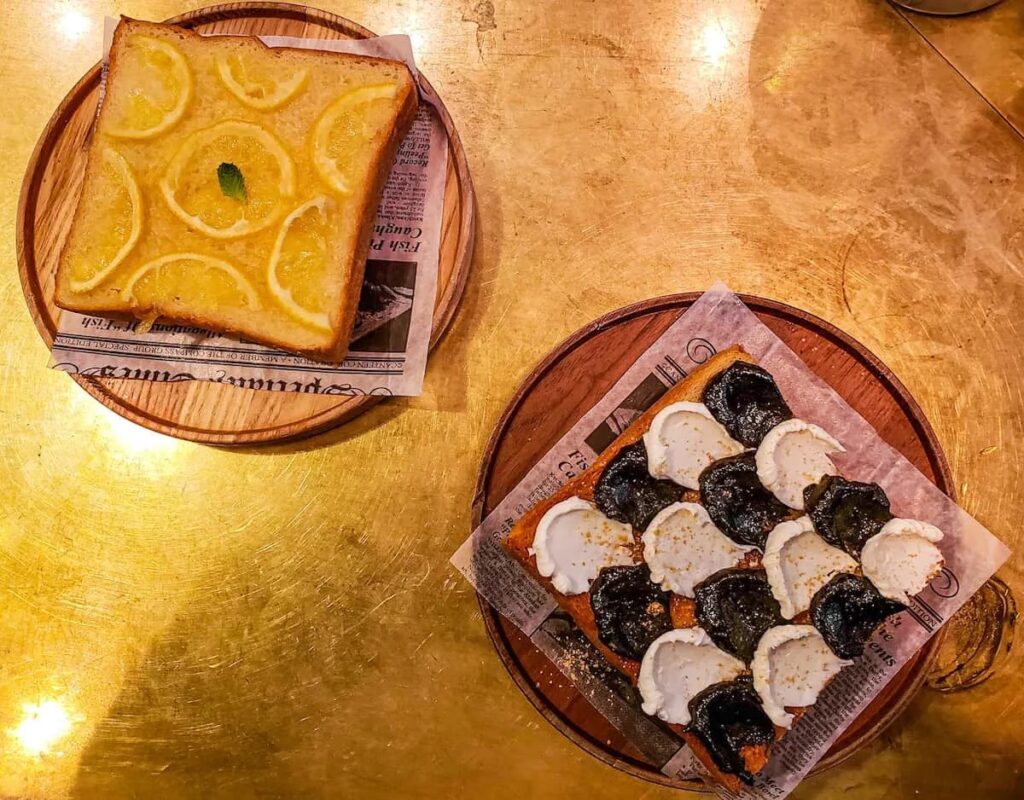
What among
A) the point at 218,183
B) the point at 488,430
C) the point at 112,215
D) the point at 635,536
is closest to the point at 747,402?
the point at 635,536

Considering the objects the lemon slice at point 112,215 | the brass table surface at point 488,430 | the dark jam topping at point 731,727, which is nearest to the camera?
the dark jam topping at point 731,727

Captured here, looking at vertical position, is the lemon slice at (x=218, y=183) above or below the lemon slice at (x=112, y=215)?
above

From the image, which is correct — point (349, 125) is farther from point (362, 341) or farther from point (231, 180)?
point (362, 341)

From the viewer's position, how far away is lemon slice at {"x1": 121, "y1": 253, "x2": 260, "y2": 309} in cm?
215

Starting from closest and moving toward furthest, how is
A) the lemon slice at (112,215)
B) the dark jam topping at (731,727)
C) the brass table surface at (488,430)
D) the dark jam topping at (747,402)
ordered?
1. the dark jam topping at (731,727)
2. the dark jam topping at (747,402)
3. the lemon slice at (112,215)
4. the brass table surface at (488,430)

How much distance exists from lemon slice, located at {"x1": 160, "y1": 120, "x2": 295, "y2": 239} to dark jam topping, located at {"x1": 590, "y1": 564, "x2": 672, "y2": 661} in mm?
1461

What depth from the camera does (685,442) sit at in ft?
6.88

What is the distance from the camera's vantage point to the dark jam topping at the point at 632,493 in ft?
6.85

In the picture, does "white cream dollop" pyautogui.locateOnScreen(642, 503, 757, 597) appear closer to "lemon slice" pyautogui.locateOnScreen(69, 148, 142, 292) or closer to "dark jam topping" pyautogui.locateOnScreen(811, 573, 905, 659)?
"dark jam topping" pyautogui.locateOnScreen(811, 573, 905, 659)

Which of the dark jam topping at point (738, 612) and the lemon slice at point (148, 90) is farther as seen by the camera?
the lemon slice at point (148, 90)

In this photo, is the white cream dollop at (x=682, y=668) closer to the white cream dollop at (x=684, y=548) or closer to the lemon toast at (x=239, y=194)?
the white cream dollop at (x=684, y=548)

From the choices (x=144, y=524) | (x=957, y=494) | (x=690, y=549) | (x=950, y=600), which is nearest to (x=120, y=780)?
(x=144, y=524)

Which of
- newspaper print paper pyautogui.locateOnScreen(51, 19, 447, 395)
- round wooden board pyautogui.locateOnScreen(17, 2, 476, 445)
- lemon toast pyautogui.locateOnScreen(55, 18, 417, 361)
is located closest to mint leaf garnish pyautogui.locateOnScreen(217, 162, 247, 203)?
lemon toast pyautogui.locateOnScreen(55, 18, 417, 361)

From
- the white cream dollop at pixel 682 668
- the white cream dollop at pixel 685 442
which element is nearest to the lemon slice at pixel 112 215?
the white cream dollop at pixel 685 442
